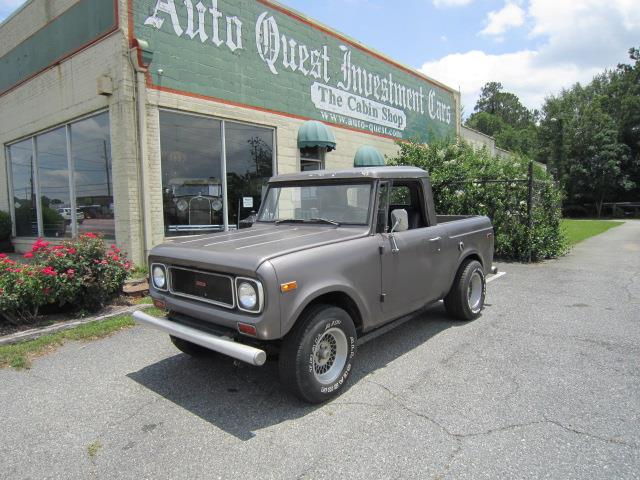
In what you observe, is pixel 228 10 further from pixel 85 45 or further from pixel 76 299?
pixel 76 299

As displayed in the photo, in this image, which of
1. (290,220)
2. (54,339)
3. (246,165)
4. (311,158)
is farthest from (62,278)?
(311,158)

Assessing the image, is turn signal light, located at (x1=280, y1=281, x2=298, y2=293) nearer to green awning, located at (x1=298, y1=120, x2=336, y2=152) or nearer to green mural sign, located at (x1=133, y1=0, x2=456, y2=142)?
green mural sign, located at (x1=133, y1=0, x2=456, y2=142)

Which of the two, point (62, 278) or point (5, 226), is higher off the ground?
point (5, 226)

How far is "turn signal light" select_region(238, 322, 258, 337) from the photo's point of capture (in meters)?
3.07

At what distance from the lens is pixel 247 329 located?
3121 mm

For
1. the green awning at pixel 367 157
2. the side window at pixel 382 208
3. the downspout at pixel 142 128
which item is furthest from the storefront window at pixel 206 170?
the side window at pixel 382 208

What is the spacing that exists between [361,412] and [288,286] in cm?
118

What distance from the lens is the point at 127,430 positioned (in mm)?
3180

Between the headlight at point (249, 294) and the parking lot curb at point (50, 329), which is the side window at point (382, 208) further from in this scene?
the parking lot curb at point (50, 329)

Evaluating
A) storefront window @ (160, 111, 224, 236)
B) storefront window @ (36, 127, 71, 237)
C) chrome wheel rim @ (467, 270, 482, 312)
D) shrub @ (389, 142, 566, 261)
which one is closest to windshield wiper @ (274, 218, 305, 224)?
chrome wheel rim @ (467, 270, 482, 312)

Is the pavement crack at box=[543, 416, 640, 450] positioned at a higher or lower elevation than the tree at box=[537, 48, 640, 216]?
Answer: lower

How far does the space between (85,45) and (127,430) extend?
8.79 m

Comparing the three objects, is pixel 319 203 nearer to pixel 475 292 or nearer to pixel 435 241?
pixel 435 241

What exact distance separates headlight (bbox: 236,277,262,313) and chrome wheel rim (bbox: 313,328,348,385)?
Answer: 672 millimetres
